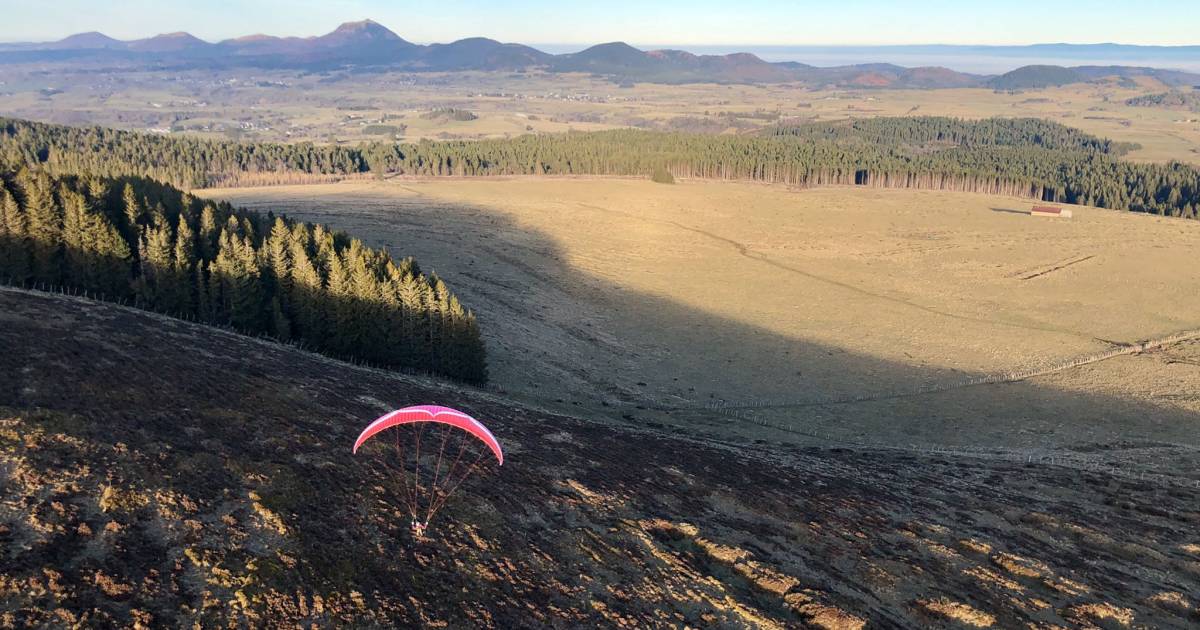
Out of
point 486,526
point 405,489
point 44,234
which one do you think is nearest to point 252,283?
point 44,234

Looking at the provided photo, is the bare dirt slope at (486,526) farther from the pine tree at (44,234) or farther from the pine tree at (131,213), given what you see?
the pine tree at (131,213)

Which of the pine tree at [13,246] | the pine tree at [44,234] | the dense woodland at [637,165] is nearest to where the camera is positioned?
the pine tree at [13,246]

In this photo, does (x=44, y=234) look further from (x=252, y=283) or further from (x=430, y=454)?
(x=430, y=454)

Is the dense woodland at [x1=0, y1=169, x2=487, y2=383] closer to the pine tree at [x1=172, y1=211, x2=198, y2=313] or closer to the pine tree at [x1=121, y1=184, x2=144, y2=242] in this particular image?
the pine tree at [x1=172, y1=211, x2=198, y2=313]

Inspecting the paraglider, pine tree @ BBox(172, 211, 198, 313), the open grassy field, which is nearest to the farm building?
the open grassy field

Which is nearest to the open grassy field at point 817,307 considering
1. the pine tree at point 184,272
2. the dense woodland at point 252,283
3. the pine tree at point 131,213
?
the dense woodland at point 252,283

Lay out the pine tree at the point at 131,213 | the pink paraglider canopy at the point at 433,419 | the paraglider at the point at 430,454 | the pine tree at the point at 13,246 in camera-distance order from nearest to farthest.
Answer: the pink paraglider canopy at the point at 433,419 < the paraglider at the point at 430,454 < the pine tree at the point at 13,246 < the pine tree at the point at 131,213
